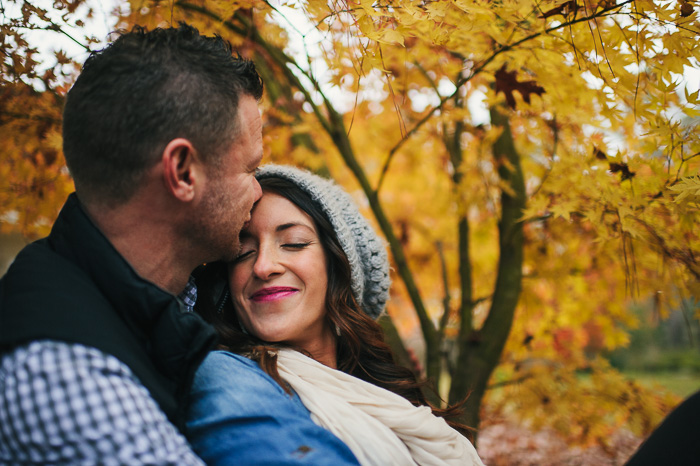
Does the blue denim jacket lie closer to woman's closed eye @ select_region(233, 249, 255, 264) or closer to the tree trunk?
woman's closed eye @ select_region(233, 249, 255, 264)

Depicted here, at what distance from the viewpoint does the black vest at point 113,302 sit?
3.87ft

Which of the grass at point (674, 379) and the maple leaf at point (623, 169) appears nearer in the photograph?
the maple leaf at point (623, 169)

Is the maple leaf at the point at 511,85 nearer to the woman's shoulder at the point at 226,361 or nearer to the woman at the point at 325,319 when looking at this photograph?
the woman at the point at 325,319

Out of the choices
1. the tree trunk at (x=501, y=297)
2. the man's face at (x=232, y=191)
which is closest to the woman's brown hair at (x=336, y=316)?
the man's face at (x=232, y=191)

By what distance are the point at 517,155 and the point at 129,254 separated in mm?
2612

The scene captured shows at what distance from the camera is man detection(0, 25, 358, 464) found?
107 centimetres

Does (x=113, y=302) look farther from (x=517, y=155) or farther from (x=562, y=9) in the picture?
(x=517, y=155)

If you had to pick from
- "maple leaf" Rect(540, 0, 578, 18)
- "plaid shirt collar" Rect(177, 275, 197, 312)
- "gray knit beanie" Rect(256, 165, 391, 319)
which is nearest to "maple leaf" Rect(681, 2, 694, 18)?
"maple leaf" Rect(540, 0, 578, 18)

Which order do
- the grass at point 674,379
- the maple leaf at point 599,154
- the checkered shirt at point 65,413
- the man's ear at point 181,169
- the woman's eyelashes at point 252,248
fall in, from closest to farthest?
the checkered shirt at point 65,413 → the man's ear at point 181,169 → the woman's eyelashes at point 252,248 → the maple leaf at point 599,154 → the grass at point 674,379

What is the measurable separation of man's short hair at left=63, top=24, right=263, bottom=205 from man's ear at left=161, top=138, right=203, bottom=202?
0.9 inches

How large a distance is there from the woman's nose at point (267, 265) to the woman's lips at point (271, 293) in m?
0.05

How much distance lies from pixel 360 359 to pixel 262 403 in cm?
92

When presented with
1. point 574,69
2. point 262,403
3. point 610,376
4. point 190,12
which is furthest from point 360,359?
point 610,376

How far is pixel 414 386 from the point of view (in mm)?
2252
